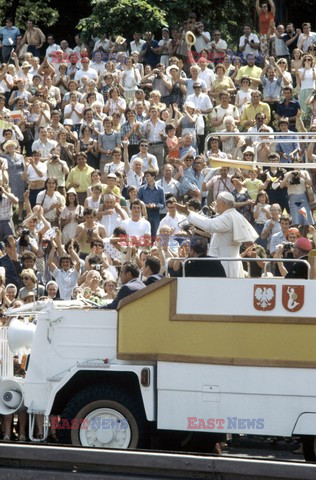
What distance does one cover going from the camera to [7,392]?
1163 cm

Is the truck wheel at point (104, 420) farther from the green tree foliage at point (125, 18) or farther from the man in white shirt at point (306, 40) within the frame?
the green tree foliage at point (125, 18)

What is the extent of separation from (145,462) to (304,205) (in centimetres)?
406

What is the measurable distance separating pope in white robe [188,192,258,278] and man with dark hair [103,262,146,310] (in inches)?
28.8

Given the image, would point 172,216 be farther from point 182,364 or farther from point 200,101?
point 182,364

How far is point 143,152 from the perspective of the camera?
71.5 ft

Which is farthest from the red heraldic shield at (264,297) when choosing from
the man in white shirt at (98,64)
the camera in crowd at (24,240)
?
the man in white shirt at (98,64)

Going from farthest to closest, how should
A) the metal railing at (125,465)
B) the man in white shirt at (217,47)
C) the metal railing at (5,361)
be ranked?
the man in white shirt at (217,47), the metal railing at (5,361), the metal railing at (125,465)

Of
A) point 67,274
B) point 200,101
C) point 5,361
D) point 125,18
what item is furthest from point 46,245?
point 125,18

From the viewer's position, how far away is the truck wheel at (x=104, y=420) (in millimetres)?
11055

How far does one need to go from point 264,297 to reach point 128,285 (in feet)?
4.69

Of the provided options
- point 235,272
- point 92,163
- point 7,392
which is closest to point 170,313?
point 235,272

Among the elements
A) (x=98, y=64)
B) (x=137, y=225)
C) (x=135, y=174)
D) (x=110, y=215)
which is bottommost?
(x=137, y=225)

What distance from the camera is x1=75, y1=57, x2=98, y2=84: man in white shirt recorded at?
87.0 ft

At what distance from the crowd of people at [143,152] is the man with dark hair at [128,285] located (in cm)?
24
